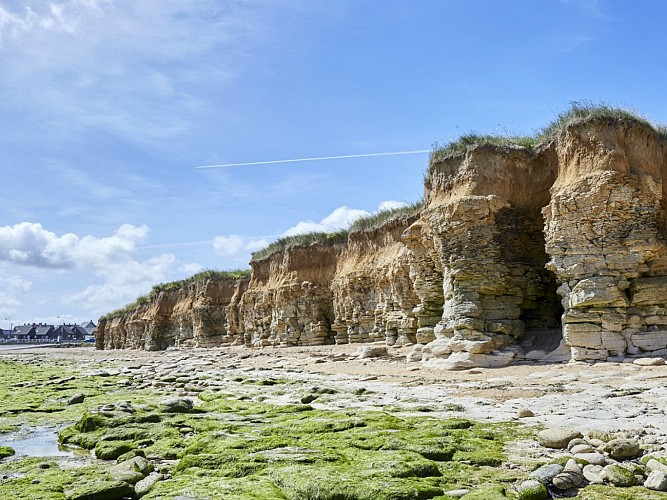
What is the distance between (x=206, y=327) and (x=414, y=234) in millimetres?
32126

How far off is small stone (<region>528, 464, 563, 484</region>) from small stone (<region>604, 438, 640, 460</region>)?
87 centimetres

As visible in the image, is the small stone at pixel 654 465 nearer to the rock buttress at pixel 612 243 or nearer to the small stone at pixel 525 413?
the small stone at pixel 525 413

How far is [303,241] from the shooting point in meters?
38.3

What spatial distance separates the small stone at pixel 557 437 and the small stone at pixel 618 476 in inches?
42.1

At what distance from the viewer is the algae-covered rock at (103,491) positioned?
18.6 feet

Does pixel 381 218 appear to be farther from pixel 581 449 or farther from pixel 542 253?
pixel 581 449

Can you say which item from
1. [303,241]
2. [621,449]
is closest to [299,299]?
[303,241]

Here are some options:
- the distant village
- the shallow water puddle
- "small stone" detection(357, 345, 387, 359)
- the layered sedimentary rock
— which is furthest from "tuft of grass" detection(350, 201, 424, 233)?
the distant village

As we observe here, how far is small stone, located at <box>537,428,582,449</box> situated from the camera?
260 inches

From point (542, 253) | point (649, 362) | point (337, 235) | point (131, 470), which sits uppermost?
point (337, 235)

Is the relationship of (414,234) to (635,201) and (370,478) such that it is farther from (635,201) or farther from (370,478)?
(370,478)

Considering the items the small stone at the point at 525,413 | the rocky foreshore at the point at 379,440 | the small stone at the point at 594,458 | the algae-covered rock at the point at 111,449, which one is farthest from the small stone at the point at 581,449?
the algae-covered rock at the point at 111,449

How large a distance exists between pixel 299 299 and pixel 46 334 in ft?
399

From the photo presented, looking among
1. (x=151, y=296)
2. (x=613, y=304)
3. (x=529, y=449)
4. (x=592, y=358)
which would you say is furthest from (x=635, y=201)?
(x=151, y=296)
